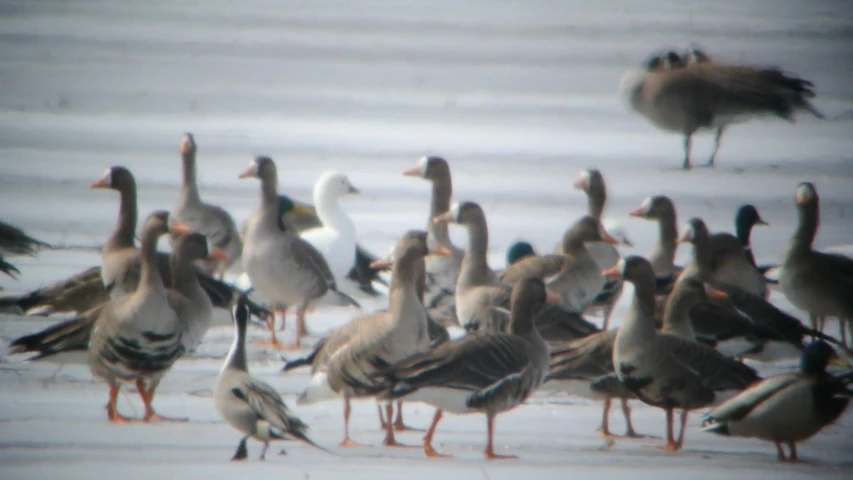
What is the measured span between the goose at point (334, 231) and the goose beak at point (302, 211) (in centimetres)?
15

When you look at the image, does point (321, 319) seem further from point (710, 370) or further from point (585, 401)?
point (710, 370)

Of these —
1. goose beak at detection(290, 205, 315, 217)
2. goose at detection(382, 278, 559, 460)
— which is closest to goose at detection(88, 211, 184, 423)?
goose at detection(382, 278, 559, 460)

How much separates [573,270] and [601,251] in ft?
3.62

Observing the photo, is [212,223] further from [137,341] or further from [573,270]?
[137,341]

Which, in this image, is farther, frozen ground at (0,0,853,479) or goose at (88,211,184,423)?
goose at (88,211,184,423)

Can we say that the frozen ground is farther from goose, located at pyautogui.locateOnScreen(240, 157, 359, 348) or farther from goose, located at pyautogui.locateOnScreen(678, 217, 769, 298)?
goose, located at pyautogui.locateOnScreen(678, 217, 769, 298)

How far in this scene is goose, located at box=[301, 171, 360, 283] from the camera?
11.5 metres

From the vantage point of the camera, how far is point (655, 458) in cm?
723

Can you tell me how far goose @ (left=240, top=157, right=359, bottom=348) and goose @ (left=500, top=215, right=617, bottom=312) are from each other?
136 cm

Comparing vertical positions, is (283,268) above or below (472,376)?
above

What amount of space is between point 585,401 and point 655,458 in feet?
5.40

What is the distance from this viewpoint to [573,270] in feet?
33.7

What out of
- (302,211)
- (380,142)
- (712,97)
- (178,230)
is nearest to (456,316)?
(178,230)

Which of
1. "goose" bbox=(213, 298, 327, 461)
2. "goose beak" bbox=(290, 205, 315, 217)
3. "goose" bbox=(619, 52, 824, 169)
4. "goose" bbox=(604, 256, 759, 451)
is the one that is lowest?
"goose" bbox=(213, 298, 327, 461)
